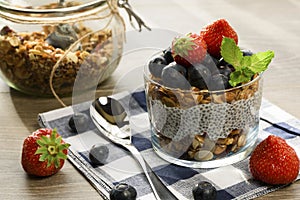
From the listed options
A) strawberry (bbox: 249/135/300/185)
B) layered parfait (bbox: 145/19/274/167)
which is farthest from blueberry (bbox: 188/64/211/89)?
strawberry (bbox: 249/135/300/185)

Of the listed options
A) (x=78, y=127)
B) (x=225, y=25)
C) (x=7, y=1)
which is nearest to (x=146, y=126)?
(x=78, y=127)

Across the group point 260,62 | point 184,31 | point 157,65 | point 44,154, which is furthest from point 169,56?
point 184,31

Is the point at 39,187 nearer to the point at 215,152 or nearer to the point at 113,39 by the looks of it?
the point at 215,152

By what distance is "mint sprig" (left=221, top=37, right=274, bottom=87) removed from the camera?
957 mm

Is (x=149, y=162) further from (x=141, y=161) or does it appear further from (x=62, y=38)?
(x=62, y=38)

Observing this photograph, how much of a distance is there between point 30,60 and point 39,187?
0.32 m

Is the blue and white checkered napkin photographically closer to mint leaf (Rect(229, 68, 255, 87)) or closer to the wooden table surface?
the wooden table surface

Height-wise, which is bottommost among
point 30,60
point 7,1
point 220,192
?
point 220,192

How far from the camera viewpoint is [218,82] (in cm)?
96

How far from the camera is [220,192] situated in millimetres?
946

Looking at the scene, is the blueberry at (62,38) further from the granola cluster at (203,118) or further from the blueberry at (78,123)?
the granola cluster at (203,118)

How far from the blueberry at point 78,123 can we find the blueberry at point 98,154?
9 cm

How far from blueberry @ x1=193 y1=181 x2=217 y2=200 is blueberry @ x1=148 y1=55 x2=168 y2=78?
19 cm

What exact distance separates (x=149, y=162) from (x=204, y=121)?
12 centimetres
